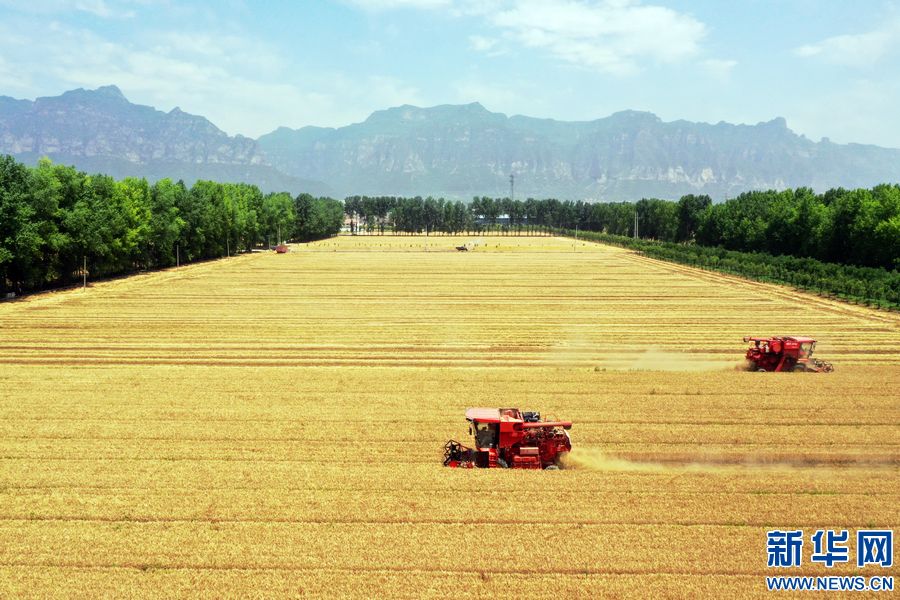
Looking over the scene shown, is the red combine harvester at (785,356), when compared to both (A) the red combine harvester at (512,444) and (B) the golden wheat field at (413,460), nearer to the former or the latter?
(B) the golden wheat field at (413,460)

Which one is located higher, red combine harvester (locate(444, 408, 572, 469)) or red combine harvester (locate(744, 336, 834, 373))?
red combine harvester (locate(744, 336, 834, 373))

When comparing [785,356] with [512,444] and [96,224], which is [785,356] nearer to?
[512,444]

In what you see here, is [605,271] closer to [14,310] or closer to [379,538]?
[14,310]

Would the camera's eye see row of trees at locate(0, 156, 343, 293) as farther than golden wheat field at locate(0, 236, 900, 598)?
Yes

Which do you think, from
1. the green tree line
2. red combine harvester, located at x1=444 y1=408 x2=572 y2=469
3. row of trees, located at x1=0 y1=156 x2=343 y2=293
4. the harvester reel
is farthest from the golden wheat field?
row of trees, located at x1=0 y1=156 x2=343 y2=293

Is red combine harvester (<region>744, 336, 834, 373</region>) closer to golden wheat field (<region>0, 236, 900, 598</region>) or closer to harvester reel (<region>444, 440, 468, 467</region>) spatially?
golden wheat field (<region>0, 236, 900, 598</region>)

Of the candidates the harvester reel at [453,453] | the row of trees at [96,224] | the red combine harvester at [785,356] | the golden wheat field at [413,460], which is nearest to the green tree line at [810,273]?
the golden wheat field at [413,460]

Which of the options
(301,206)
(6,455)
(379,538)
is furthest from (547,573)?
(301,206)
